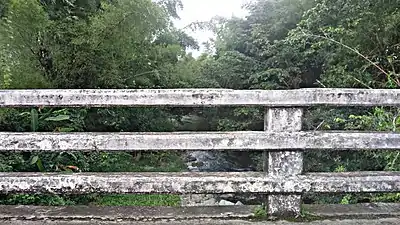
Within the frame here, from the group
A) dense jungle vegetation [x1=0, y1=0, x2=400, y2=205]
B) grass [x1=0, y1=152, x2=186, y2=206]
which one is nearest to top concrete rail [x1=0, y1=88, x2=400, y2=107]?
dense jungle vegetation [x1=0, y1=0, x2=400, y2=205]

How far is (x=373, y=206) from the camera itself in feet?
9.05

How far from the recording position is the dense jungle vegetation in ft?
23.0

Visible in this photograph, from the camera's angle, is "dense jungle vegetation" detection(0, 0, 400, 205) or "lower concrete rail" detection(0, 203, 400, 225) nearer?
"lower concrete rail" detection(0, 203, 400, 225)

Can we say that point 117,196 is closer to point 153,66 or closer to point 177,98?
point 153,66

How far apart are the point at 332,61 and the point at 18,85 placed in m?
6.51

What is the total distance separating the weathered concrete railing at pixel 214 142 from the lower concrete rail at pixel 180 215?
6.5 inches

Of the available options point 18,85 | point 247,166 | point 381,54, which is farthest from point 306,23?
point 18,85

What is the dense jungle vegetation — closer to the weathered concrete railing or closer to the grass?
the grass

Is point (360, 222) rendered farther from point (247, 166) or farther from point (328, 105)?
point (247, 166)

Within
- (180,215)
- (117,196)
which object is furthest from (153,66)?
(180,215)

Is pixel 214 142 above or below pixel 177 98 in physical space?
below

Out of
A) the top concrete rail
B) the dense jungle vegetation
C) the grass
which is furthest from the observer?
the dense jungle vegetation

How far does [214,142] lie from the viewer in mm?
2449

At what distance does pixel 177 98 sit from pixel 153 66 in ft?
33.5
